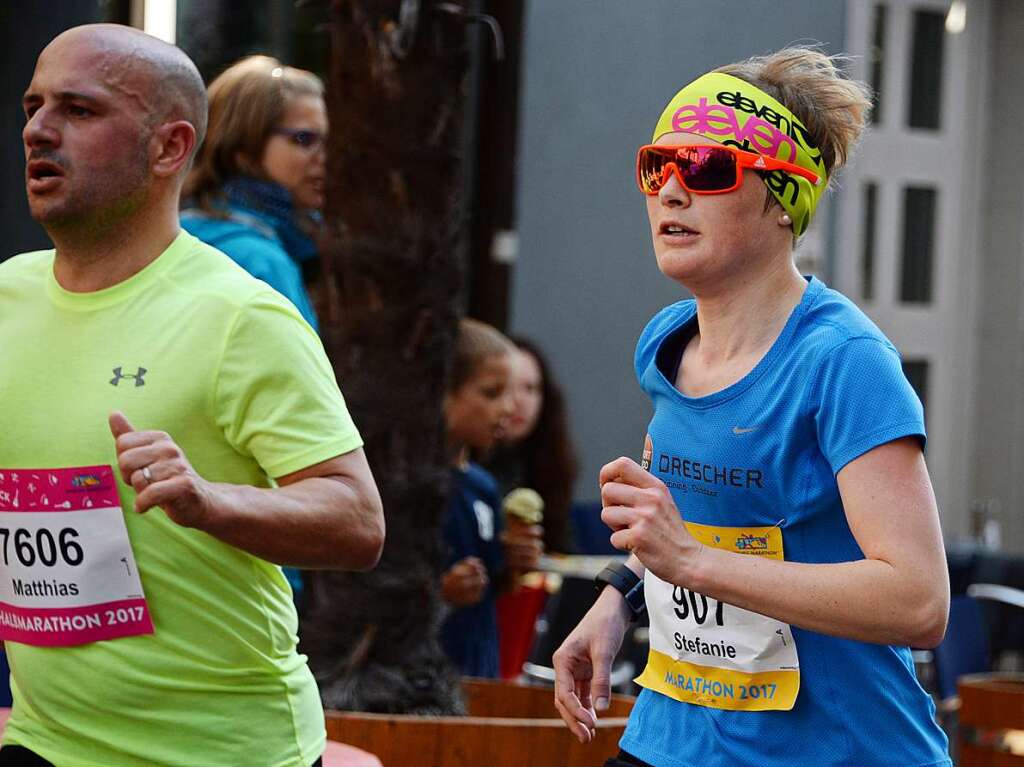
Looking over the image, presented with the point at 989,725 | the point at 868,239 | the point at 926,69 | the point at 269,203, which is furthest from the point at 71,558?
the point at 926,69

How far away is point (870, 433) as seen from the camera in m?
2.16

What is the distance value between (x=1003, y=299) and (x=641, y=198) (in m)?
4.43

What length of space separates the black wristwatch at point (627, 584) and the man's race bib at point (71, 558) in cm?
74

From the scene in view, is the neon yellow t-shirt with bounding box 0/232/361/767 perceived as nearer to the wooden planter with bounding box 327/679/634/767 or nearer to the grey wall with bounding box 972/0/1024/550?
the wooden planter with bounding box 327/679/634/767

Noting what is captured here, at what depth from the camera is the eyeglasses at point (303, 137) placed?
3891 mm

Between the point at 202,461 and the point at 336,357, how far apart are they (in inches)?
82.8

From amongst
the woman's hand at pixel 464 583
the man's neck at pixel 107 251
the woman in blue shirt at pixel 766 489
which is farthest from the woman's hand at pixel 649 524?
the woman's hand at pixel 464 583

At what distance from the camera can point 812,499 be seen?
2.24 metres

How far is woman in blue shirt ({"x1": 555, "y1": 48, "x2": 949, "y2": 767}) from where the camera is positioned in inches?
84.6

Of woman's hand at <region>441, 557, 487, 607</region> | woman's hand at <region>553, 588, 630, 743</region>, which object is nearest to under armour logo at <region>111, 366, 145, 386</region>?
woman's hand at <region>553, 588, 630, 743</region>

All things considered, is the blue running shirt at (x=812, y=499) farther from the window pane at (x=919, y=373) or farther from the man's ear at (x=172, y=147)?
the window pane at (x=919, y=373)

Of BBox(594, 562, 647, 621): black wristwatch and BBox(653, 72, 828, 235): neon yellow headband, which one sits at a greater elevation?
BBox(653, 72, 828, 235): neon yellow headband

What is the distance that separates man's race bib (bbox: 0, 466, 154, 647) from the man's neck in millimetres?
281

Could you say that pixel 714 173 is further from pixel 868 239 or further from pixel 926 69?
pixel 926 69
